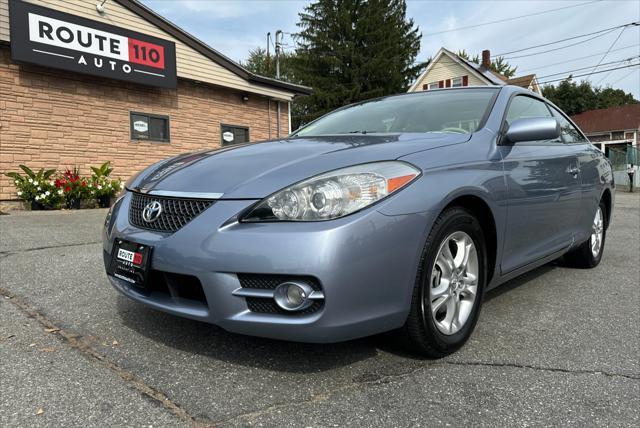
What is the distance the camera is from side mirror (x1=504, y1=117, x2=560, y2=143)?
2.72 m

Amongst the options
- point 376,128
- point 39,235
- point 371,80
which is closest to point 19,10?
point 39,235

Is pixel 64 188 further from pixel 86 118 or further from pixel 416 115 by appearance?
pixel 416 115

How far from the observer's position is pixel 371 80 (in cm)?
2783

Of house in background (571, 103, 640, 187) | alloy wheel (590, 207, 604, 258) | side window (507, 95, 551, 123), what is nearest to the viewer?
side window (507, 95, 551, 123)

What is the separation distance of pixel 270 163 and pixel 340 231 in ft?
1.90

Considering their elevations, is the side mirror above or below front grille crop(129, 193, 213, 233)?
above

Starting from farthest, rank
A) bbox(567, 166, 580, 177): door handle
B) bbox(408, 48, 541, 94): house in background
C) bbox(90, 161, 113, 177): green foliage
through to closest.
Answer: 1. bbox(408, 48, 541, 94): house in background
2. bbox(90, 161, 113, 177): green foliage
3. bbox(567, 166, 580, 177): door handle

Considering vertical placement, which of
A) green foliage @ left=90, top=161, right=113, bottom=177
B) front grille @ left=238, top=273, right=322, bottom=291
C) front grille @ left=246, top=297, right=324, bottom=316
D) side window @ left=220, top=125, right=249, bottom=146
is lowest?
front grille @ left=246, top=297, right=324, bottom=316

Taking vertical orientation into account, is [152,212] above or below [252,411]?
above

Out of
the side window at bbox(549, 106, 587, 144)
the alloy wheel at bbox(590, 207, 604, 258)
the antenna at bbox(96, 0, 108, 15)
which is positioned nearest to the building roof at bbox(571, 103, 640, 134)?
the antenna at bbox(96, 0, 108, 15)

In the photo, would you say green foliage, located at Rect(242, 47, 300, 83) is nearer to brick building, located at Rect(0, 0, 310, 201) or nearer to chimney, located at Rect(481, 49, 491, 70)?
chimney, located at Rect(481, 49, 491, 70)

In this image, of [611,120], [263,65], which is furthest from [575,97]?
[263,65]

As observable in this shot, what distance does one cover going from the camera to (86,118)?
976 cm

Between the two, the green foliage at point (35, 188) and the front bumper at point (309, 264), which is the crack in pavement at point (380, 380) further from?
the green foliage at point (35, 188)
